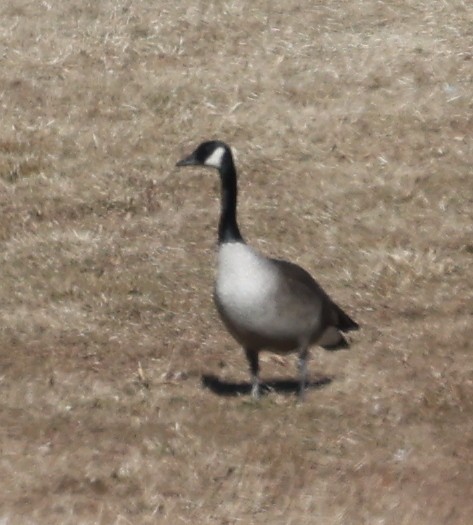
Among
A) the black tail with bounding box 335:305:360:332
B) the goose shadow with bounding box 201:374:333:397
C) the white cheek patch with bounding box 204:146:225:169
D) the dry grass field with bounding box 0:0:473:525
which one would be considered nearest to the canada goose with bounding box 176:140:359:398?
the white cheek patch with bounding box 204:146:225:169

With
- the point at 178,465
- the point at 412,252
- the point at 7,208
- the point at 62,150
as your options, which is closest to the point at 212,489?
the point at 178,465

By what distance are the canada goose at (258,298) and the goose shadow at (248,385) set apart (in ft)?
1.17

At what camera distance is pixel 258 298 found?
11617 mm

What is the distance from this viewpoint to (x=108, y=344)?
46.8ft

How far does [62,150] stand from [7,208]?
1.99m

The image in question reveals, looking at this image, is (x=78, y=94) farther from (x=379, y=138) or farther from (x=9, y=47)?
(x=379, y=138)

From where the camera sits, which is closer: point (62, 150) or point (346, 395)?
point (346, 395)

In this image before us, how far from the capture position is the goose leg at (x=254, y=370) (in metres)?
12.3

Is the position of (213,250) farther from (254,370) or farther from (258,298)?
(258,298)

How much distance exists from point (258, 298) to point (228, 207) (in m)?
1.01

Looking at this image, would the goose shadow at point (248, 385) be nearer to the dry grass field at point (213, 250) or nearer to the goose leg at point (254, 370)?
the dry grass field at point (213, 250)

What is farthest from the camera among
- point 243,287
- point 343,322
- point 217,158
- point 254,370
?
Result: point 343,322

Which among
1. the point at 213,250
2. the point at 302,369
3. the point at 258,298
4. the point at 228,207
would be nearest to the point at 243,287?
the point at 258,298

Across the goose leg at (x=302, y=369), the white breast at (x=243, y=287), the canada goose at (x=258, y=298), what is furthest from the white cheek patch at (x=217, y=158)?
the goose leg at (x=302, y=369)
